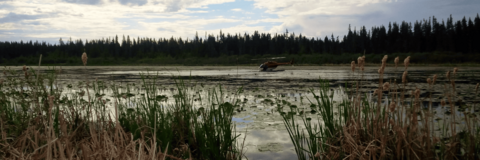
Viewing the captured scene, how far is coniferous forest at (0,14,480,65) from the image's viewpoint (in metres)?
67.8

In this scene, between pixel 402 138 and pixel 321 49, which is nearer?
pixel 402 138

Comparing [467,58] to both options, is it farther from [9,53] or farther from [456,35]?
[9,53]

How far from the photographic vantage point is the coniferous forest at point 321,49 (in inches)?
2667

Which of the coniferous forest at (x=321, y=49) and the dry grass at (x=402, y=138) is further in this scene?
the coniferous forest at (x=321, y=49)

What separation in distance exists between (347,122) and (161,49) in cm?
14361

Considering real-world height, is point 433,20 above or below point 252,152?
above

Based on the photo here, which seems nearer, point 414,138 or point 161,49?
point 414,138

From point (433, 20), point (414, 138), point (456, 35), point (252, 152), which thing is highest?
point (433, 20)

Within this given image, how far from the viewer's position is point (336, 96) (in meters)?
9.95

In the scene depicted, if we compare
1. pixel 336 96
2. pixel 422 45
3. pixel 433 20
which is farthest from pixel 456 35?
pixel 336 96

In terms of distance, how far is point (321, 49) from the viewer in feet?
324

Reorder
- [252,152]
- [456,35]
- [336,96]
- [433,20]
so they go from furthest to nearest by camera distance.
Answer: [433,20] → [456,35] → [336,96] → [252,152]

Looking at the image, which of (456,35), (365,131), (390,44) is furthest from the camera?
(390,44)

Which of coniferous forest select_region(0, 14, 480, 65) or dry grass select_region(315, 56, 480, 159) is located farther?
coniferous forest select_region(0, 14, 480, 65)
